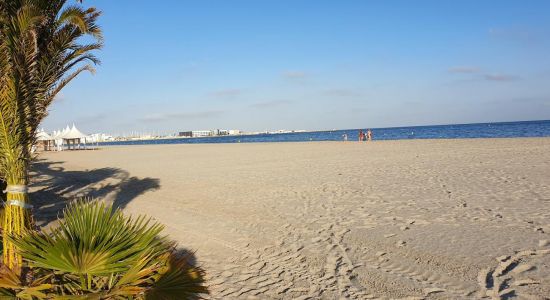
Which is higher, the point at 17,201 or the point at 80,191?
the point at 17,201

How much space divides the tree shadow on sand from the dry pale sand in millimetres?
95

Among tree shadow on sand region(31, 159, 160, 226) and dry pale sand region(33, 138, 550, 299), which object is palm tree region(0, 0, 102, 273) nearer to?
dry pale sand region(33, 138, 550, 299)

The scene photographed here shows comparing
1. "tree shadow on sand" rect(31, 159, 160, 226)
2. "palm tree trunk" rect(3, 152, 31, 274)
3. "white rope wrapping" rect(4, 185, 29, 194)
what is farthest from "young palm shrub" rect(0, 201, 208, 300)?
"tree shadow on sand" rect(31, 159, 160, 226)

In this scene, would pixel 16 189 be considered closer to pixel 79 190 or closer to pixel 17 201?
pixel 17 201

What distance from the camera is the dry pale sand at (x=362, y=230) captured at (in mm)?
4520

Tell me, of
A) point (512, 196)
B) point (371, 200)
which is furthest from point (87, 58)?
point (512, 196)

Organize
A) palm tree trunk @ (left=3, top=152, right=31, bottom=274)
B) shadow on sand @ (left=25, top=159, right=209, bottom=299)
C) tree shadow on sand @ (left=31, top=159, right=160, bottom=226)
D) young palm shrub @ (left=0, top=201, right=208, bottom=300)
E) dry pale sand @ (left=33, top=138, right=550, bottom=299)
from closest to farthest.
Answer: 1. young palm shrub @ (left=0, top=201, right=208, bottom=300)
2. palm tree trunk @ (left=3, top=152, right=31, bottom=274)
3. dry pale sand @ (left=33, top=138, right=550, bottom=299)
4. shadow on sand @ (left=25, top=159, right=209, bottom=299)
5. tree shadow on sand @ (left=31, top=159, right=160, bottom=226)

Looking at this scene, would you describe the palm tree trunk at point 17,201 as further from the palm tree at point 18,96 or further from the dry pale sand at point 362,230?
the dry pale sand at point 362,230

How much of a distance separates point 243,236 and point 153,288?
14.3 feet

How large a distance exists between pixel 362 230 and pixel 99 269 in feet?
17.0

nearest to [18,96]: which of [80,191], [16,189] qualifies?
[16,189]

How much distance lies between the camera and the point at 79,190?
13.2 m

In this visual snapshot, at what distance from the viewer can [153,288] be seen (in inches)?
106

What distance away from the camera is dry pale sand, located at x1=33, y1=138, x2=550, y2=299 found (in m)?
4.52
